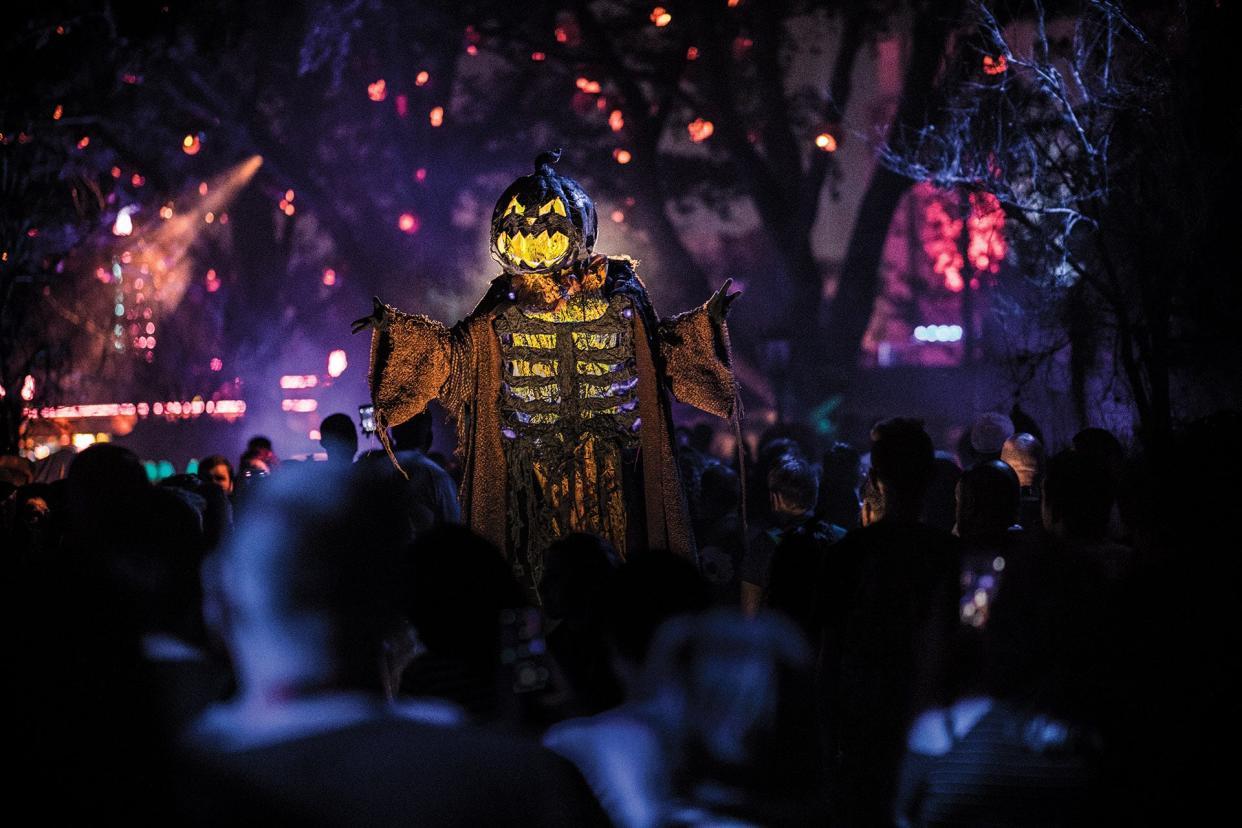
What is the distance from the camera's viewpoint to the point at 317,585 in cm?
243

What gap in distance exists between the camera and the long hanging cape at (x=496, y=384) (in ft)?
21.0

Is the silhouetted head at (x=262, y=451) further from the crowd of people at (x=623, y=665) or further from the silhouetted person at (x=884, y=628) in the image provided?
the silhouetted person at (x=884, y=628)

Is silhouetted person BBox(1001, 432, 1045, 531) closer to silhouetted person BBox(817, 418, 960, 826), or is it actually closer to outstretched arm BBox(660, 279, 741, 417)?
outstretched arm BBox(660, 279, 741, 417)

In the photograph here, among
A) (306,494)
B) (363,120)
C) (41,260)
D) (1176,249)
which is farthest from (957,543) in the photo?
(363,120)

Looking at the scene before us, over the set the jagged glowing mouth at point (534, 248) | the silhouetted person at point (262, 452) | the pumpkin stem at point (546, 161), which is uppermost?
the pumpkin stem at point (546, 161)

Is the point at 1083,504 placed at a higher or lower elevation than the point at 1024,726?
higher

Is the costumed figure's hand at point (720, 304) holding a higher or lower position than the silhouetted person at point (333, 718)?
higher

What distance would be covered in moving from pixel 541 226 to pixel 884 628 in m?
2.92

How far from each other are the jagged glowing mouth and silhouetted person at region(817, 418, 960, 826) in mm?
2438

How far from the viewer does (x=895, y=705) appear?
415 cm

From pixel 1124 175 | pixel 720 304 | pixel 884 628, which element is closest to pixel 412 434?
pixel 720 304

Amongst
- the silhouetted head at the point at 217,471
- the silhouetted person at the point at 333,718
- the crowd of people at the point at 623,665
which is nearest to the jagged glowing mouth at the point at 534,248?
the crowd of people at the point at 623,665

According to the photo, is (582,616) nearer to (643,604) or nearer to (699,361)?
(643,604)

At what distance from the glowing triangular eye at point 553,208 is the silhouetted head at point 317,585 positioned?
402cm
